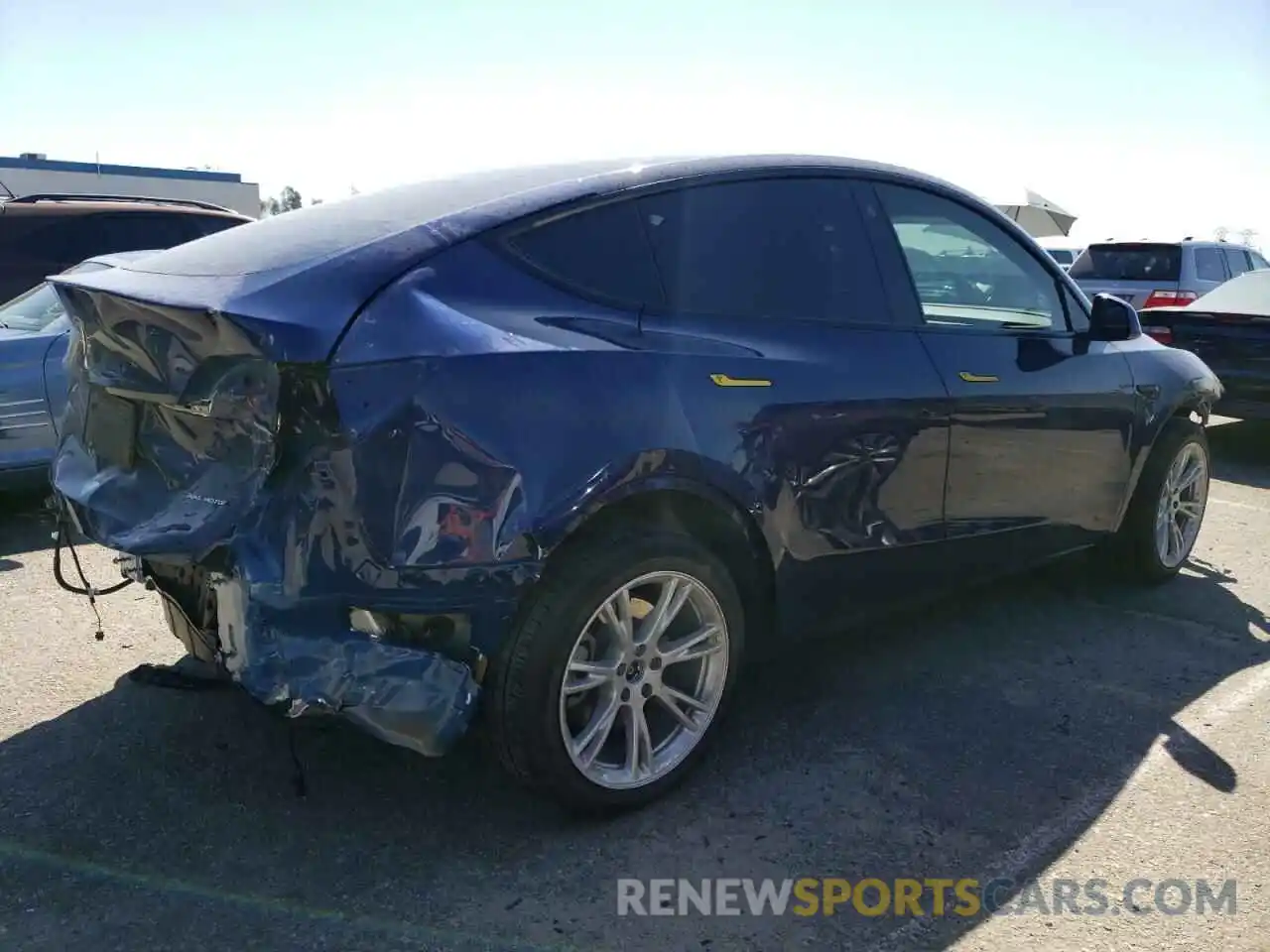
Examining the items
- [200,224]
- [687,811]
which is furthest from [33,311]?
[687,811]

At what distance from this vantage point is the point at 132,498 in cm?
272

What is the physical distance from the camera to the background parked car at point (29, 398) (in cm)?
532

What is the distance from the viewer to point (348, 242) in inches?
104

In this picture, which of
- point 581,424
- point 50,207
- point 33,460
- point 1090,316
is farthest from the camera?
point 50,207

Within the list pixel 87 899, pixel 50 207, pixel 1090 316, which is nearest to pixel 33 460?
pixel 50 207

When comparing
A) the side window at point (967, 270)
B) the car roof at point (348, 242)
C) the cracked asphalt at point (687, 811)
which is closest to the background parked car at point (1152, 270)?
the side window at point (967, 270)

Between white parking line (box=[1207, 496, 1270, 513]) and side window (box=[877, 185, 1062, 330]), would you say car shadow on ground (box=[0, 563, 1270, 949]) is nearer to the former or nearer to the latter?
side window (box=[877, 185, 1062, 330])

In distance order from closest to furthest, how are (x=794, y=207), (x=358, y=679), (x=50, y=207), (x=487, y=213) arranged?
(x=358, y=679), (x=487, y=213), (x=794, y=207), (x=50, y=207)

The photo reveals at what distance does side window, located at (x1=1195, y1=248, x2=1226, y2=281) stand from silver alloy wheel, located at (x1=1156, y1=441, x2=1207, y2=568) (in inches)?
299

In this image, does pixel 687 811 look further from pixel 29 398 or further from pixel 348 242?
pixel 29 398

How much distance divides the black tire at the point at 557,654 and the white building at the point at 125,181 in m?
25.4

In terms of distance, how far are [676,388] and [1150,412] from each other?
9.11ft

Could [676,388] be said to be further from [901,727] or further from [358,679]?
[901,727]

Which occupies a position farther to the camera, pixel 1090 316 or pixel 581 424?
pixel 1090 316
